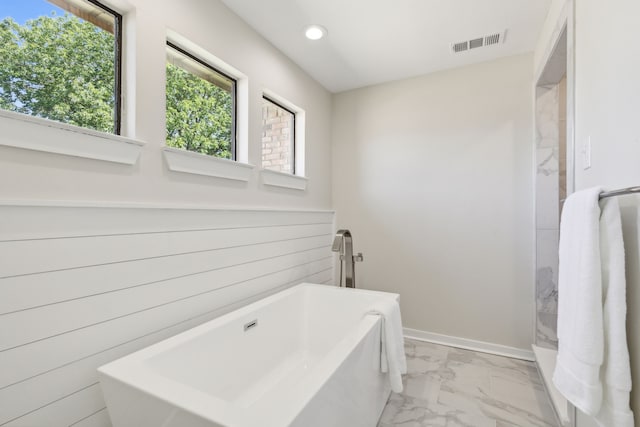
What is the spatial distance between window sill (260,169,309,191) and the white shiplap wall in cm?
52

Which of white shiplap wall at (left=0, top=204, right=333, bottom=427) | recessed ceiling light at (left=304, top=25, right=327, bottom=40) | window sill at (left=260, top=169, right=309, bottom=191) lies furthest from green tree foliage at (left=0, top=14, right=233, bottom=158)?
recessed ceiling light at (left=304, top=25, right=327, bottom=40)

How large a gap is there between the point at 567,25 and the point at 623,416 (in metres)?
1.74

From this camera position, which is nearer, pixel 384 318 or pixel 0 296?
pixel 0 296

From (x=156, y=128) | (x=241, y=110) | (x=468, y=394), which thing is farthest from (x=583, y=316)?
(x=241, y=110)

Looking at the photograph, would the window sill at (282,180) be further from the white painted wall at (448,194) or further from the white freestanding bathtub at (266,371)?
the white freestanding bathtub at (266,371)

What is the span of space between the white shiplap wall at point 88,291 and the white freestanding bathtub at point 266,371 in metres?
0.16

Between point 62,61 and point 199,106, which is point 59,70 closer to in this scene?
point 62,61

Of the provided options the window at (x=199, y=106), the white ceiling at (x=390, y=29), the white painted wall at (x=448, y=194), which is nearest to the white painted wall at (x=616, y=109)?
the white ceiling at (x=390, y=29)

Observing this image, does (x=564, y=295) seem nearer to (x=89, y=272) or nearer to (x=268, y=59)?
(x=89, y=272)

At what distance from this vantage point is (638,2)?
2.97 feet

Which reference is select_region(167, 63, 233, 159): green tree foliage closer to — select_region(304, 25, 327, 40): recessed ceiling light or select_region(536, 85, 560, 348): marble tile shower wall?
select_region(304, 25, 327, 40): recessed ceiling light

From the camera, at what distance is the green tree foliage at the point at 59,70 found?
1125 millimetres

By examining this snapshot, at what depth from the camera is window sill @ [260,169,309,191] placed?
7.33 ft

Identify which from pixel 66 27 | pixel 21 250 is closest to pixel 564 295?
pixel 21 250
